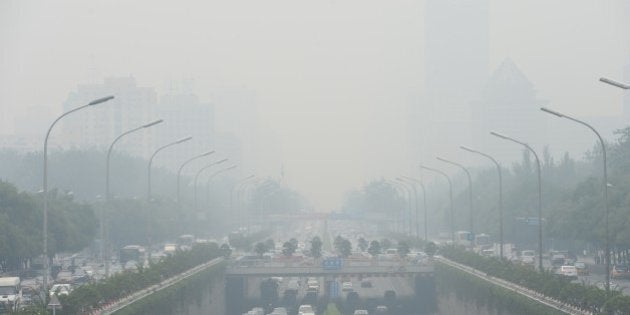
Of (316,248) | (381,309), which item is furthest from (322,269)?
(316,248)

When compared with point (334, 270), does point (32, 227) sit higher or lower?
higher

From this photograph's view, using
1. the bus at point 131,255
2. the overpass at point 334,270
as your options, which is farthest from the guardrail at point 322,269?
the bus at point 131,255

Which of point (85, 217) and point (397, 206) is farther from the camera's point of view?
point (397, 206)

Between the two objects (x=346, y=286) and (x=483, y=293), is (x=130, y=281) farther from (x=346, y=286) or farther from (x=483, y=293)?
(x=346, y=286)

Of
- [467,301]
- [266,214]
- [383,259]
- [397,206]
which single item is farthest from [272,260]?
[397,206]

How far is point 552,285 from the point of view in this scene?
137 feet

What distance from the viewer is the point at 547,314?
37844 mm

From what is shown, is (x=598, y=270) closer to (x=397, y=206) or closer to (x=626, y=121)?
(x=397, y=206)

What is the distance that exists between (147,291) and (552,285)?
14.1m

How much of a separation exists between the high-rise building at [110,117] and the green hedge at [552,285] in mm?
125901

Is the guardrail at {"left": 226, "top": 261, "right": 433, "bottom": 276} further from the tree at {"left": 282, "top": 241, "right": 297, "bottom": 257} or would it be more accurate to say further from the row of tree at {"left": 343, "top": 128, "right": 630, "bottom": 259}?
the row of tree at {"left": 343, "top": 128, "right": 630, "bottom": 259}

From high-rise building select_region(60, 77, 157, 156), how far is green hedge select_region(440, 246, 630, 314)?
125901mm

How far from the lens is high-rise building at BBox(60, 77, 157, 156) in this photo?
609 ft

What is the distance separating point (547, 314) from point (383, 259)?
122ft
